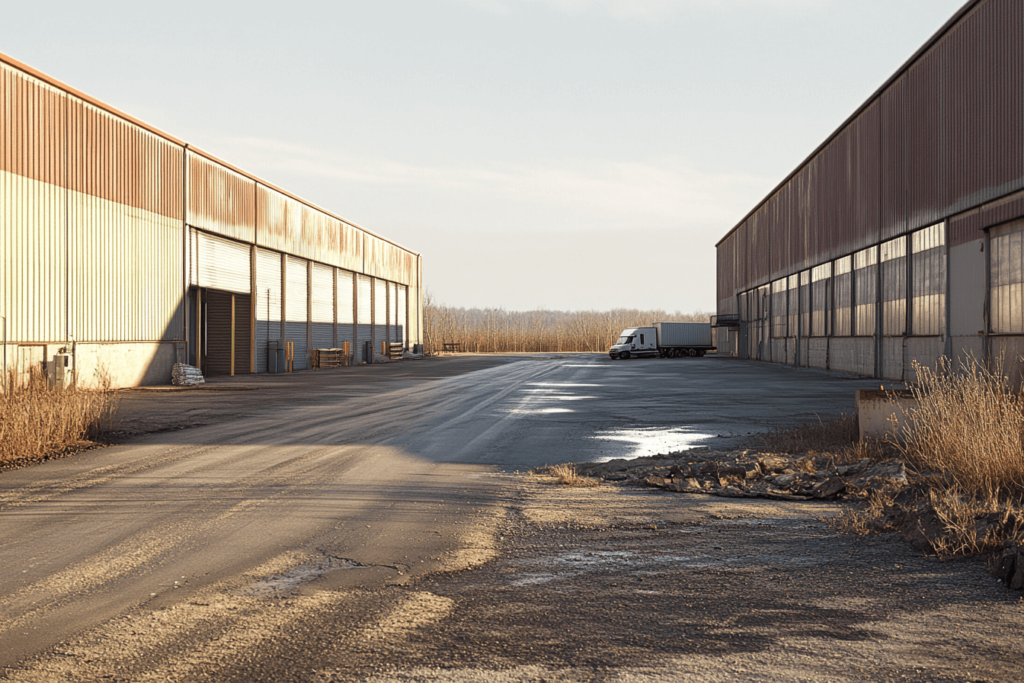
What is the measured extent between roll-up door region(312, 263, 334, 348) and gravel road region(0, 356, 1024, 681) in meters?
33.1

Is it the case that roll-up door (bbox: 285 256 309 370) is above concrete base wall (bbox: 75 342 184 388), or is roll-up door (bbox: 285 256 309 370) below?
above

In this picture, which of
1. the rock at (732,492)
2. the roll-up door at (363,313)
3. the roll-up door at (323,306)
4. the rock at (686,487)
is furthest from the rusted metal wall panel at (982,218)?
the roll-up door at (363,313)

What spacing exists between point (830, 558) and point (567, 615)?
246 centimetres

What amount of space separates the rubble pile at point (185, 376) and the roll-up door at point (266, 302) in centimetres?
783

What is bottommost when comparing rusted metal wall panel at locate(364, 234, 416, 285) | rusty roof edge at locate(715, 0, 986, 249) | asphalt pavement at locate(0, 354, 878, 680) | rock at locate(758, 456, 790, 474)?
asphalt pavement at locate(0, 354, 878, 680)

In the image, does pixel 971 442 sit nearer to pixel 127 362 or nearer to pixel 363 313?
pixel 127 362

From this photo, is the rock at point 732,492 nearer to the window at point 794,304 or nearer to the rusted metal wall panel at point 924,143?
the rusted metal wall panel at point 924,143

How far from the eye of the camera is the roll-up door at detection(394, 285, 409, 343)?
6103 centimetres

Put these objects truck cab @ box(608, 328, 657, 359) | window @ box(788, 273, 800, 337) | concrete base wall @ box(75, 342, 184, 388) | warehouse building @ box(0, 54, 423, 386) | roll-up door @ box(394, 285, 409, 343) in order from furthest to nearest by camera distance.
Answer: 1. roll-up door @ box(394, 285, 409, 343)
2. truck cab @ box(608, 328, 657, 359)
3. window @ box(788, 273, 800, 337)
4. concrete base wall @ box(75, 342, 184, 388)
5. warehouse building @ box(0, 54, 423, 386)

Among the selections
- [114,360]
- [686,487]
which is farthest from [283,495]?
[114,360]

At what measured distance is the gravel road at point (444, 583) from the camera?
13.9 ft

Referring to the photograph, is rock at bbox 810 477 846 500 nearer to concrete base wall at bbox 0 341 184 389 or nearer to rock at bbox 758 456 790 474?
rock at bbox 758 456 790 474

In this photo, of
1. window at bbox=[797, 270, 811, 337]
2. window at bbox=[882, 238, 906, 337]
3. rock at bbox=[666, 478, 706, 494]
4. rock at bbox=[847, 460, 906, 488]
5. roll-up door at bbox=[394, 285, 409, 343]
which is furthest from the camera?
roll-up door at bbox=[394, 285, 409, 343]

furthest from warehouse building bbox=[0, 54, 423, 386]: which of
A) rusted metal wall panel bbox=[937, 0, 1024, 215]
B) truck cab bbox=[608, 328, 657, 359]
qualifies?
rusted metal wall panel bbox=[937, 0, 1024, 215]
